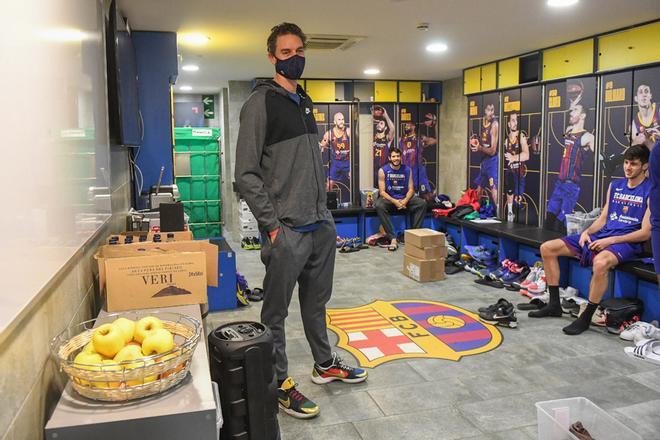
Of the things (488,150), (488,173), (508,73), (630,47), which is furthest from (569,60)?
(488,173)

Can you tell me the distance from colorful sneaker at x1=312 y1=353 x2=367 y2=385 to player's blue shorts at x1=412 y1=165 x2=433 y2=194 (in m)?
5.86

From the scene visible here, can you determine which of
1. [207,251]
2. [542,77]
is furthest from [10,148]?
[542,77]

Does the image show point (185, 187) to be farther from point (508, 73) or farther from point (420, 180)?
point (508, 73)

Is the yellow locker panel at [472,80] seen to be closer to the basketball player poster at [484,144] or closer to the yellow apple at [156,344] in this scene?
the basketball player poster at [484,144]

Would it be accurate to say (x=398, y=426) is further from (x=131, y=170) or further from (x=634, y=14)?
(x=634, y=14)

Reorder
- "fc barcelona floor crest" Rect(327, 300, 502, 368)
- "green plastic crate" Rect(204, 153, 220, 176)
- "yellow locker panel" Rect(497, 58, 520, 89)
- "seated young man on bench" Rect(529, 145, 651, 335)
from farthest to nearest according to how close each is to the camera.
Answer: "green plastic crate" Rect(204, 153, 220, 176)
"yellow locker panel" Rect(497, 58, 520, 89)
"seated young man on bench" Rect(529, 145, 651, 335)
"fc barcelona floor crest" Rect(327, 300, 502, 368)

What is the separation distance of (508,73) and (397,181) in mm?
2191

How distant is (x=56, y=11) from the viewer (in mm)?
1662

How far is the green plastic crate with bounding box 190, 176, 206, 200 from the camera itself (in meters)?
9.45

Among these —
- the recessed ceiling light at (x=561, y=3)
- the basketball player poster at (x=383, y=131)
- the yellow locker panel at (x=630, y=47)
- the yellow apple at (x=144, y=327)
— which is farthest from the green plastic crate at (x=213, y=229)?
the yellow apple at (x=144, y=327)

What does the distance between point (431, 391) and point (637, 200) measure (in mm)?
2428

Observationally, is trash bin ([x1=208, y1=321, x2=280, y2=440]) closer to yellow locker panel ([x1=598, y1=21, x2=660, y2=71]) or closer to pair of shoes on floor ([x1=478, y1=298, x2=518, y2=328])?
pair of shoes on floor ([x1=478, y1=298, x2=518, y2=328])

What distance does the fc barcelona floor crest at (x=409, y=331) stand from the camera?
12.2ft

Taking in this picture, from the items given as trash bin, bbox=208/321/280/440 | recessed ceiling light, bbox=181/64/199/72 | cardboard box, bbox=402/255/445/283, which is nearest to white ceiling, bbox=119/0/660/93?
recessed ceiling light, bbox=181/64/199/72
